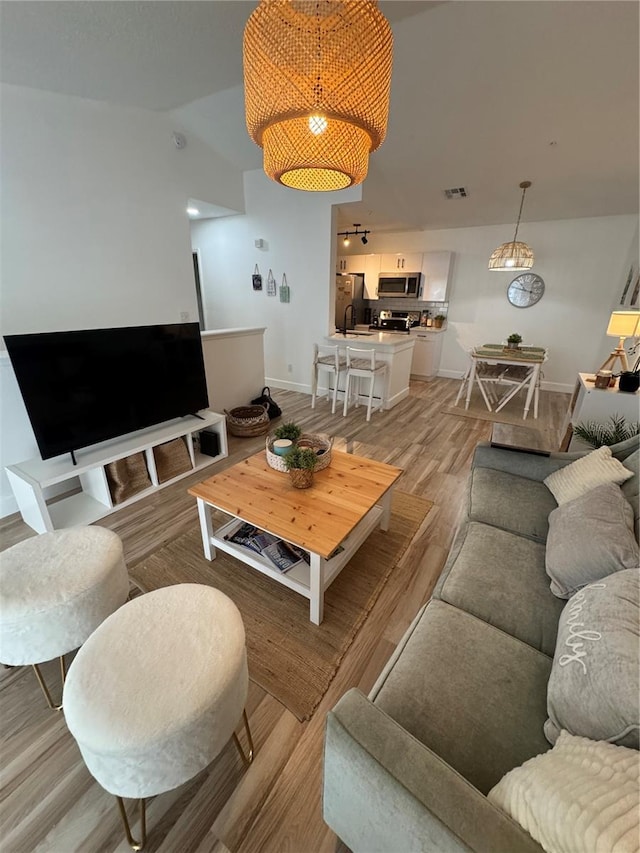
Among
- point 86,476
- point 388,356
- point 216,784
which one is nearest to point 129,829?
point 216,784

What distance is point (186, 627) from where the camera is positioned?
3.50 ft

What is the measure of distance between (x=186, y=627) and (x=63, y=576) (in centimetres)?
59

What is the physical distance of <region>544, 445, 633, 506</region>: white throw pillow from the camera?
1.51m

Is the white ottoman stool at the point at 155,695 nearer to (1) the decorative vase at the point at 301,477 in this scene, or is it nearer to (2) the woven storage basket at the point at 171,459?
(1) the decorative vase at the point at 301,477

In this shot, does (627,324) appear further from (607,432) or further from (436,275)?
(436,275)

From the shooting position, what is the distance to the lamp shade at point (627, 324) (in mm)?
2654

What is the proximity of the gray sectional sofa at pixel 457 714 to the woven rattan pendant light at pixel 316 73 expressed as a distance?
5.39 ft

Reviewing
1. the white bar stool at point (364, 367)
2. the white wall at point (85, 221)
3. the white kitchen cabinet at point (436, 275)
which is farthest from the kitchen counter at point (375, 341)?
the white wall at point (85, 221)

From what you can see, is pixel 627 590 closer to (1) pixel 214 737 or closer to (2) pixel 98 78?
(1) pixel 214 737

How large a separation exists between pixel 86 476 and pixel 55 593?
1.51 m

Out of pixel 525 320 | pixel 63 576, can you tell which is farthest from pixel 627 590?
pixel 525 320

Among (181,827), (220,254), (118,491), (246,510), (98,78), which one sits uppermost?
(98,78)

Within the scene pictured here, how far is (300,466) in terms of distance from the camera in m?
1.79

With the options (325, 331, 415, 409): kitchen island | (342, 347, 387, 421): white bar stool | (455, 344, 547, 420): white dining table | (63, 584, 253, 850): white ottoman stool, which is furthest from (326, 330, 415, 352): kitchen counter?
(63, 584, 253, 850): white ottoman stool
